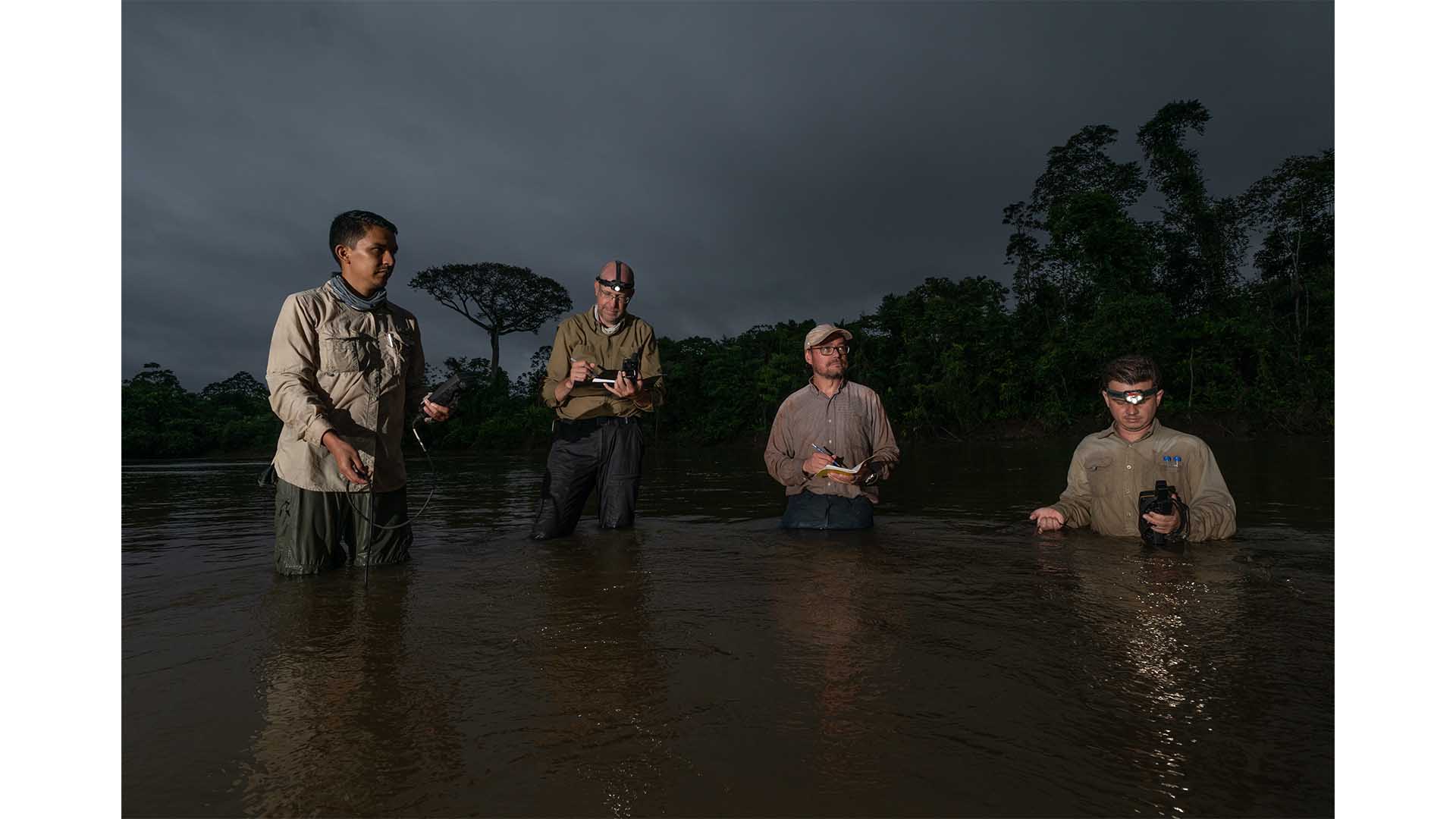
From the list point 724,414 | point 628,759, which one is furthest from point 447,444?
point 628,759

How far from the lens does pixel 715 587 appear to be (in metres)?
3.37

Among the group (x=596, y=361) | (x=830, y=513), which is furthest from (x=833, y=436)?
(x=596, y=361)

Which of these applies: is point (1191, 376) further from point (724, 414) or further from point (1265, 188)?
point (724, 414)

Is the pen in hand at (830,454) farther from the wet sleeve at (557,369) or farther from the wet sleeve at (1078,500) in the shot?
the wet sleeve at (557,369)

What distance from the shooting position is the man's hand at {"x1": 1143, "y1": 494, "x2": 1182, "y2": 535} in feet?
13.2

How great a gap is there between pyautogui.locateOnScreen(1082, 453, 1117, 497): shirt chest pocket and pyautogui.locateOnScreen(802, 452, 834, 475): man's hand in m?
1.61

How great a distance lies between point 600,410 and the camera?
17.4 ft

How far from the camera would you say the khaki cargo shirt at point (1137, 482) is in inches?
165

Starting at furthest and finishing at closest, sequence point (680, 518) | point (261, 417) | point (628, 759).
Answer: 1. point (261, 417)
2. point (680, 518)
3. point (628, 759)

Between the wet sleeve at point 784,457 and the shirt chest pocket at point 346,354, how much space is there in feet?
8.73

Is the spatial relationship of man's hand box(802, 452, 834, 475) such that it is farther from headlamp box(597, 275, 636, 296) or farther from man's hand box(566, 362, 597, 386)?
headlamp box(597, 275, 636, 296)

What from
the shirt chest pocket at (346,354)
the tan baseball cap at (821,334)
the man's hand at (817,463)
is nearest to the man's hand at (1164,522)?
the man's hand at (817,463)

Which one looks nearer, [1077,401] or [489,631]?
[489,631]

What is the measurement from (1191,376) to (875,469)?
90.8 feet
